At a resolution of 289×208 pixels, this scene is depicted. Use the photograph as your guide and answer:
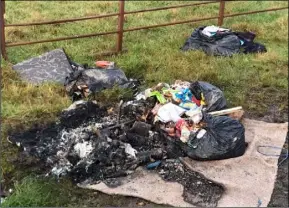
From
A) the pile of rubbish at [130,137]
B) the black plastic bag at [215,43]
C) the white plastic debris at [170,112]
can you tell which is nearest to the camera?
the pile of rubbish at [130,137]

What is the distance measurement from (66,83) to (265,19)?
518 cm

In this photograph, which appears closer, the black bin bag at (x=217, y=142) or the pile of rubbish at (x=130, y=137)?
the pile of rubbish at (x=130, y=137)

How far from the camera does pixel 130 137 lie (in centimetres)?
456

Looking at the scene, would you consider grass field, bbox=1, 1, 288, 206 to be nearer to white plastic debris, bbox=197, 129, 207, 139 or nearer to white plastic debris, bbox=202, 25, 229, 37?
white plastic debris, bbox=202, 25, 229, 37

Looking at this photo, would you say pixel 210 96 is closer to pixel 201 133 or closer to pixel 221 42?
pixel 201 133

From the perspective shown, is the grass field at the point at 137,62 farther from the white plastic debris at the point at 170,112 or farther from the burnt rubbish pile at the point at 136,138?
the white plastic debris at the point at 170,112

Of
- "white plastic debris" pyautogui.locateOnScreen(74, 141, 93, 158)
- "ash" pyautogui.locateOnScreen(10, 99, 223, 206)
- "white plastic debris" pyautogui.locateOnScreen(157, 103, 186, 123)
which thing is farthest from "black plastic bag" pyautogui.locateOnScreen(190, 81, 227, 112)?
"white plastic debris" pyautogui.locateOnScreen(74, 141, 93, 158)

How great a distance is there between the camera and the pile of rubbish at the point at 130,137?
424 cm

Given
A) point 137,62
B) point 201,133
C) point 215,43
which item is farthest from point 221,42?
point 201,133

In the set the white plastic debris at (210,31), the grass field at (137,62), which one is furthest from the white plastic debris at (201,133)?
the white plastic debris at (210,31)

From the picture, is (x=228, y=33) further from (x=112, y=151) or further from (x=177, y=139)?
(x=112, y=151)

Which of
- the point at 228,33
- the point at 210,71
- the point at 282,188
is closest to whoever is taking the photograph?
the point at 282,188

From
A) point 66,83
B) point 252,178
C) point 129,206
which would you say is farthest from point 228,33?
point 129,206

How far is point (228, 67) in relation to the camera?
668 centimetres
